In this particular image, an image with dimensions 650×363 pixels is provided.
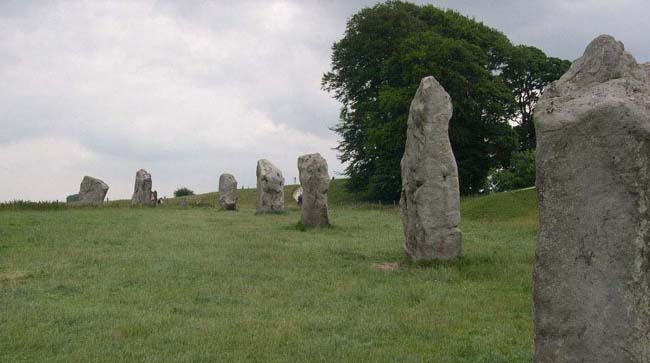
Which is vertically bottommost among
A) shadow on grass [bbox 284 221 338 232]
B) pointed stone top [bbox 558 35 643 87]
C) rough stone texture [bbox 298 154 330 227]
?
shadow on grass [bbox 284 221 338 232]

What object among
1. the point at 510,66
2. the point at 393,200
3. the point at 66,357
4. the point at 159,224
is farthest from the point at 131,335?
the point at 510,66

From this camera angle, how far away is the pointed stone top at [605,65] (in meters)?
6.80

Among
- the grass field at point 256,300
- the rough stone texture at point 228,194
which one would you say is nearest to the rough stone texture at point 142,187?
the rough stone texture at point 228,194

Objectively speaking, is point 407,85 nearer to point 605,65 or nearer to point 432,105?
point 432,105

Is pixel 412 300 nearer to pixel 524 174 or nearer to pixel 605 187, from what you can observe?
pixel 605 187

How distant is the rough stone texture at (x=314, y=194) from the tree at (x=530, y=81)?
3187cm

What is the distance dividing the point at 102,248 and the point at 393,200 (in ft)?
104

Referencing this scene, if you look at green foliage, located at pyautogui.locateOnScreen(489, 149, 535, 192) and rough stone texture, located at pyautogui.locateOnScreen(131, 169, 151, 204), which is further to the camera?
rough stone texture, located at pyautogui.locateOnScreen(131, 169, 151, 204)

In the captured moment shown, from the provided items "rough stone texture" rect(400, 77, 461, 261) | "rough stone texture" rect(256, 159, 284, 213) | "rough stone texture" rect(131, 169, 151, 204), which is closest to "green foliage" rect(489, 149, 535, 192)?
"rough stone texture" rect(256, 159, 284, 213)

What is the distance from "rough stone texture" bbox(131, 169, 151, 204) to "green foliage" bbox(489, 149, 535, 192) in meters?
23.9

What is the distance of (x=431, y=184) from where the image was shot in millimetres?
15672

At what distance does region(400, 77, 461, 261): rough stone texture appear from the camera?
51.3ft

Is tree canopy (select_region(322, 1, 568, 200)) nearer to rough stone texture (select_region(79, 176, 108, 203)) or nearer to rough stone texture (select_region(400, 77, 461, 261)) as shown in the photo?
rough stone texture (select_region(79, 176, 108, 203))

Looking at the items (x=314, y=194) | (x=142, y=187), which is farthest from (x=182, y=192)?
(x=314, y=194)
